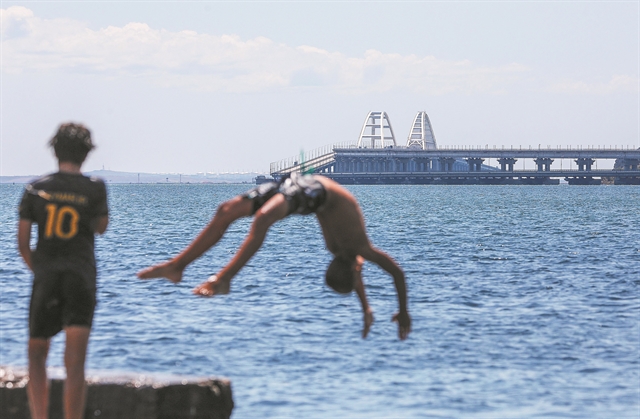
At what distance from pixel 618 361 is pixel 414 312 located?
24.9 feet

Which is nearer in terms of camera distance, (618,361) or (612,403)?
(612,403)

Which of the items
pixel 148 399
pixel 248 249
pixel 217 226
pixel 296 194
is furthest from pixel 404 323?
pixel 148 399

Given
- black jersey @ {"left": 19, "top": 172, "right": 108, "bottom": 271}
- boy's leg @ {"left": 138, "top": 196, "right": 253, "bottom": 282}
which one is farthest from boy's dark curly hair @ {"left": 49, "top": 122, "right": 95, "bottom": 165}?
boy's leg @ {"left": 138, "top": 196, "right": 253, "bottom": 282}

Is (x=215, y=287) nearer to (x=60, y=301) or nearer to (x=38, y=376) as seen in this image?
(x=60, y=301)

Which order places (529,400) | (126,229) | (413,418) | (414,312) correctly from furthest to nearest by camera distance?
(126,229) → (414,312) → (529,400) → (413,418)

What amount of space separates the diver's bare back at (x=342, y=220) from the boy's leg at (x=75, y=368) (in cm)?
214

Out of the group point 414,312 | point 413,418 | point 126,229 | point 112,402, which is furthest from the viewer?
point 126,229

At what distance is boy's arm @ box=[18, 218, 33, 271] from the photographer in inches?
273

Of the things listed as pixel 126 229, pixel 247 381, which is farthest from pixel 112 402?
pixel 126 229

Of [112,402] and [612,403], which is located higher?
[112,402]

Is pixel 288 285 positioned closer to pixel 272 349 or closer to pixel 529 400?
pixel 272 349

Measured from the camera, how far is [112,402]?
789cm

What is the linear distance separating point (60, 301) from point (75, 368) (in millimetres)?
523

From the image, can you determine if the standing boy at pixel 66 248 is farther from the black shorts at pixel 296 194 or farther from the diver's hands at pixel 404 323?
the diver's hands at pixel 404 323
